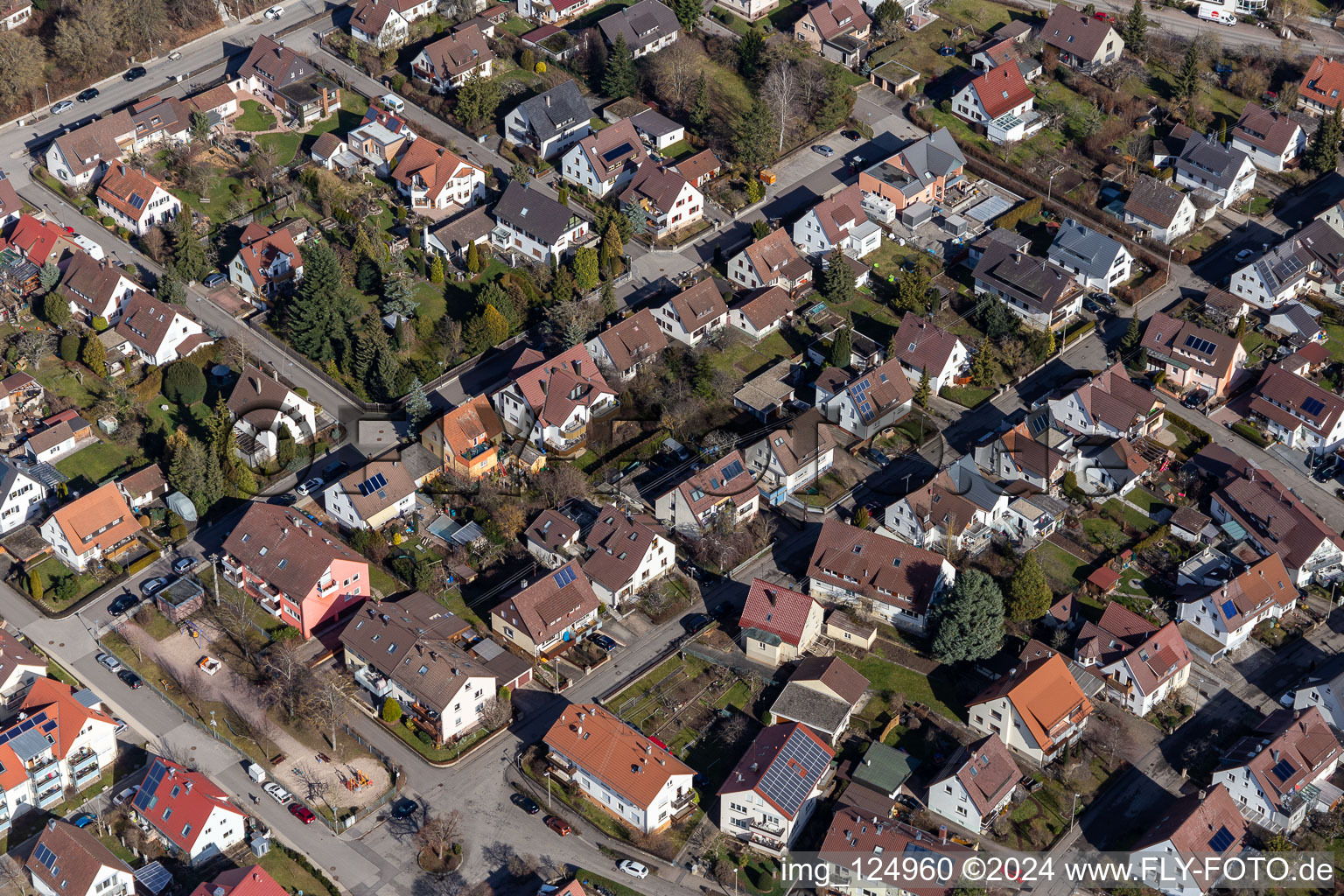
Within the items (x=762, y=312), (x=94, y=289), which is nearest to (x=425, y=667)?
(x=762, y=312)

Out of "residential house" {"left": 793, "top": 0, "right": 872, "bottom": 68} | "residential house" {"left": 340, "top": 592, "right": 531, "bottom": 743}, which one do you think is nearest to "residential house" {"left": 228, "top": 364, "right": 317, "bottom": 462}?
"residential house" {"left": 340, "top": 592, "right": 531, "bottom": 743}

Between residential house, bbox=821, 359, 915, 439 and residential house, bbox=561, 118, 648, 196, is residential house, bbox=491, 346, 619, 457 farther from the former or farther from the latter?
residential house, bbox=561, 118, 648, 196

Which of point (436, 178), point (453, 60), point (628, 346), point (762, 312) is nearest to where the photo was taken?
point (628, 346)

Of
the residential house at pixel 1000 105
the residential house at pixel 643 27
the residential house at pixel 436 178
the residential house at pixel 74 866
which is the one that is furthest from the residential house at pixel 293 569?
the residential house at pixel 1000 105

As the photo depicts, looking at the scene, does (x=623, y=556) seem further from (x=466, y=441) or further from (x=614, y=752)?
(x=614, y=752)

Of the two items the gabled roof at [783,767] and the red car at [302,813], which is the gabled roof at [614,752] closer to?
the gabled roof at [783,767]

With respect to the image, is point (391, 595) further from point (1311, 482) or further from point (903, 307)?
point (1311, 482)
